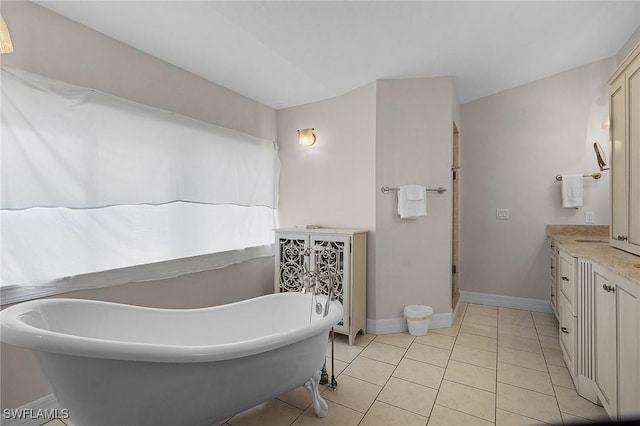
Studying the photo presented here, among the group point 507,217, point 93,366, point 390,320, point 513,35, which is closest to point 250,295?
point 390,320

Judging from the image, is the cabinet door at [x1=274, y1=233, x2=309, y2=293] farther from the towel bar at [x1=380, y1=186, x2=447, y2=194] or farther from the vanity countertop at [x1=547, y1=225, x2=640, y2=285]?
the vanity countertop at [x1=547, y1=225, x2=640, y2=285]

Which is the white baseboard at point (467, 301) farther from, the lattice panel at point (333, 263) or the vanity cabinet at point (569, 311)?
the vanity cabinet at point (569, 311)

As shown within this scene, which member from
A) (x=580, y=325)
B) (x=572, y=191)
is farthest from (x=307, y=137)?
(x=572, y=191)

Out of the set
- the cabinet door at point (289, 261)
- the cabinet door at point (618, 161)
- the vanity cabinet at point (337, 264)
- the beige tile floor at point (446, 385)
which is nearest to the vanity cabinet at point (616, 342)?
the beige tile floor at point (446, 385)

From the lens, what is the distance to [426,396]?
6.00ft

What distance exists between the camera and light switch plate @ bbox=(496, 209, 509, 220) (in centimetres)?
341

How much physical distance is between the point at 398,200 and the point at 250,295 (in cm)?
175

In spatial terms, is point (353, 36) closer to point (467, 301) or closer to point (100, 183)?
point (100, 183)

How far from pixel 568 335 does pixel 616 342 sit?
29.2 inches

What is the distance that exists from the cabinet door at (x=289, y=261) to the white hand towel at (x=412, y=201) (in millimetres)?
904

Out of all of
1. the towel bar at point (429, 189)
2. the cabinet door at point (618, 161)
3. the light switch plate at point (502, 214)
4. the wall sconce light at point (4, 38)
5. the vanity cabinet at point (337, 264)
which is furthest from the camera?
the light switch plate at point (502, 214)

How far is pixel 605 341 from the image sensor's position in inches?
59.2

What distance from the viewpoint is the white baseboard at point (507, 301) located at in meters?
3.28

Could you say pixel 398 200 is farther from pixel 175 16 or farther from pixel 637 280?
pixel 175 16
